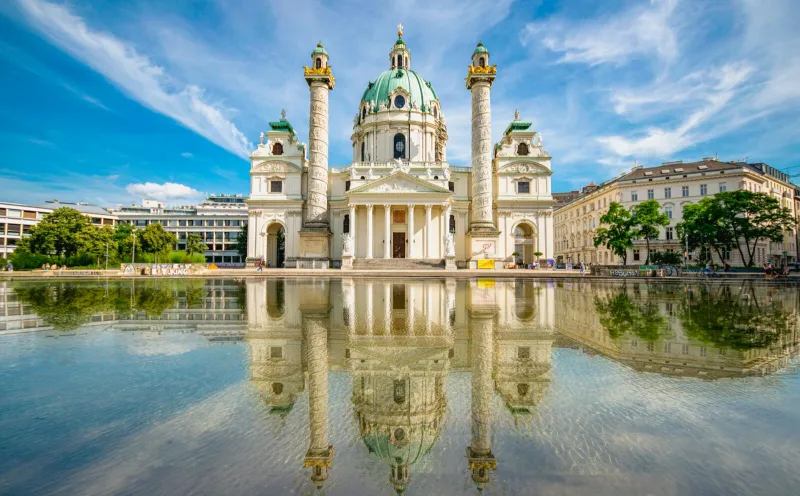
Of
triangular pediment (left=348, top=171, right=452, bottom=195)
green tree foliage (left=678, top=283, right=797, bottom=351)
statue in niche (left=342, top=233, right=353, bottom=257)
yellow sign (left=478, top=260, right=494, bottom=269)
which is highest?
triangular pediment (left=348, top=171, right=452, bottom=195)

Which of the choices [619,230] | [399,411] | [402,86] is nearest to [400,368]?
[399,411]

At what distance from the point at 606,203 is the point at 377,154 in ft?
133

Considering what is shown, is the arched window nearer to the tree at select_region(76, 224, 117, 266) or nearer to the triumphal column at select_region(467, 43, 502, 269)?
the triumphal column at select_region(467, 43, 502, 269)

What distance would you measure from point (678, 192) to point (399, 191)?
45876mm

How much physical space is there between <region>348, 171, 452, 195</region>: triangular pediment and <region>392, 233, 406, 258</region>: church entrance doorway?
20.4 ft

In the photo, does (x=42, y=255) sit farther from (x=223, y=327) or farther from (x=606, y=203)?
(x=606, y=203)

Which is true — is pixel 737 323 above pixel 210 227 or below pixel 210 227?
below

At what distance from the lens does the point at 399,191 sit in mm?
46219

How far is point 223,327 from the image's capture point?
30.7 ft

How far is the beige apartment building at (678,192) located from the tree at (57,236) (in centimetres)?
7997

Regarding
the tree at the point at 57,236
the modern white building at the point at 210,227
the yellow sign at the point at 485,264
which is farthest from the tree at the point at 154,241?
the yellow sign at the point at 485,264

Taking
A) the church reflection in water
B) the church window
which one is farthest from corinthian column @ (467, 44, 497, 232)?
the church window

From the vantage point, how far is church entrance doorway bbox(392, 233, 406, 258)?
49.3m

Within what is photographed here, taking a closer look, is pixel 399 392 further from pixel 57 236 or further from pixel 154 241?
pixel 57 236
